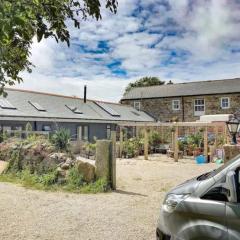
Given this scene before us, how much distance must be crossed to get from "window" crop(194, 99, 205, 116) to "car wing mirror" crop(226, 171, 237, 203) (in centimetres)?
3753

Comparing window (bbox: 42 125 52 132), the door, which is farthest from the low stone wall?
window (bbox: 42 125 52 132)

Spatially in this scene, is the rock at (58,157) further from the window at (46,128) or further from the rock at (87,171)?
the window at (46,128)

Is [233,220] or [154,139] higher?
[154,139]

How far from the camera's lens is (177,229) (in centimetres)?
387

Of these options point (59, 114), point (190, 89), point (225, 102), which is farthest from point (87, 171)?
point (190, 89)

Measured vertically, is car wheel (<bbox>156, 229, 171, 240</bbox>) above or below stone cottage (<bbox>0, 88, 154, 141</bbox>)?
below

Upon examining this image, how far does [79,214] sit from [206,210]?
4.79 meters

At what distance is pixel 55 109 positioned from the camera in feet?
102

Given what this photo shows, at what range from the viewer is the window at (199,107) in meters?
40.3

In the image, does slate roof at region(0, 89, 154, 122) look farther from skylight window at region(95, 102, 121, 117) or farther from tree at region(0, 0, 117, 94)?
tree at region(0, 0, 117, 94)

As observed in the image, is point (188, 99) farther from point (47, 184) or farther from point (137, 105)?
point (47, 184)

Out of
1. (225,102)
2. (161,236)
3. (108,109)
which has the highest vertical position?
(225,102)

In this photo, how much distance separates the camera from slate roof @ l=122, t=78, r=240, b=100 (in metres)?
39.5

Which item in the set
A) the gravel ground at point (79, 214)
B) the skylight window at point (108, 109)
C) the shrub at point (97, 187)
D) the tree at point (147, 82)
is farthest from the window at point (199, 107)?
the shrub at point (97, 187)
